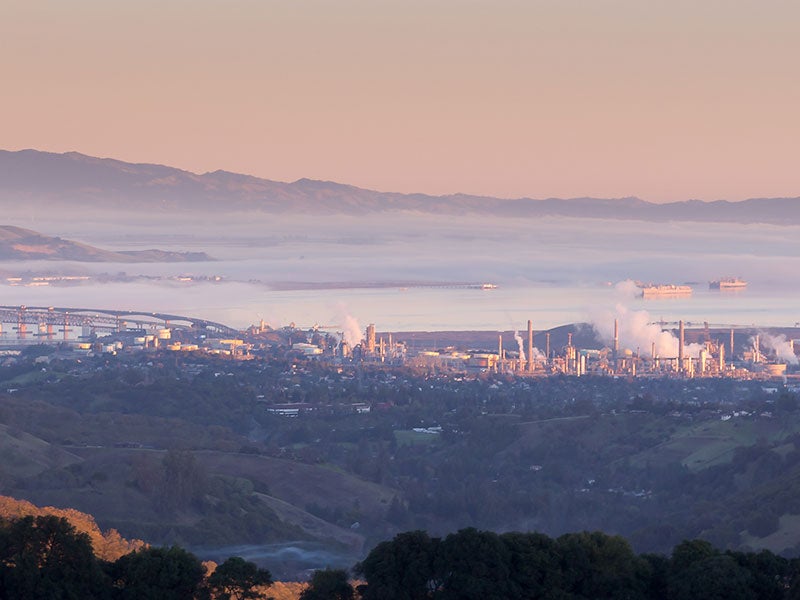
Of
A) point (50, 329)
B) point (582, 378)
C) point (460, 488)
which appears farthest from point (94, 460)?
point (50, 329)

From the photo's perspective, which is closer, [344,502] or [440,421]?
[344,502]

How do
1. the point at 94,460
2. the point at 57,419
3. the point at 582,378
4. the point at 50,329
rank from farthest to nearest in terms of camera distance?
the point at 50,329 < the point at 582,378 < the point at 57,419 < the point at 94,460

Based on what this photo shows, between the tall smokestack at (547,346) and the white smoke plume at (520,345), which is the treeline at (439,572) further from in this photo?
the tall smokestack at (547,346)

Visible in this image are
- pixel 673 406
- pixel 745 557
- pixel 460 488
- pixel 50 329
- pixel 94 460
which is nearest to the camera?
pixel 745 557

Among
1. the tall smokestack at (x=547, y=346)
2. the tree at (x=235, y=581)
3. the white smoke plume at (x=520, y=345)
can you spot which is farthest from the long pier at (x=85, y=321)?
the tree at (x=235, y=581)

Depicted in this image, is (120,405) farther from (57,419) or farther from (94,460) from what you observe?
(94,460)
